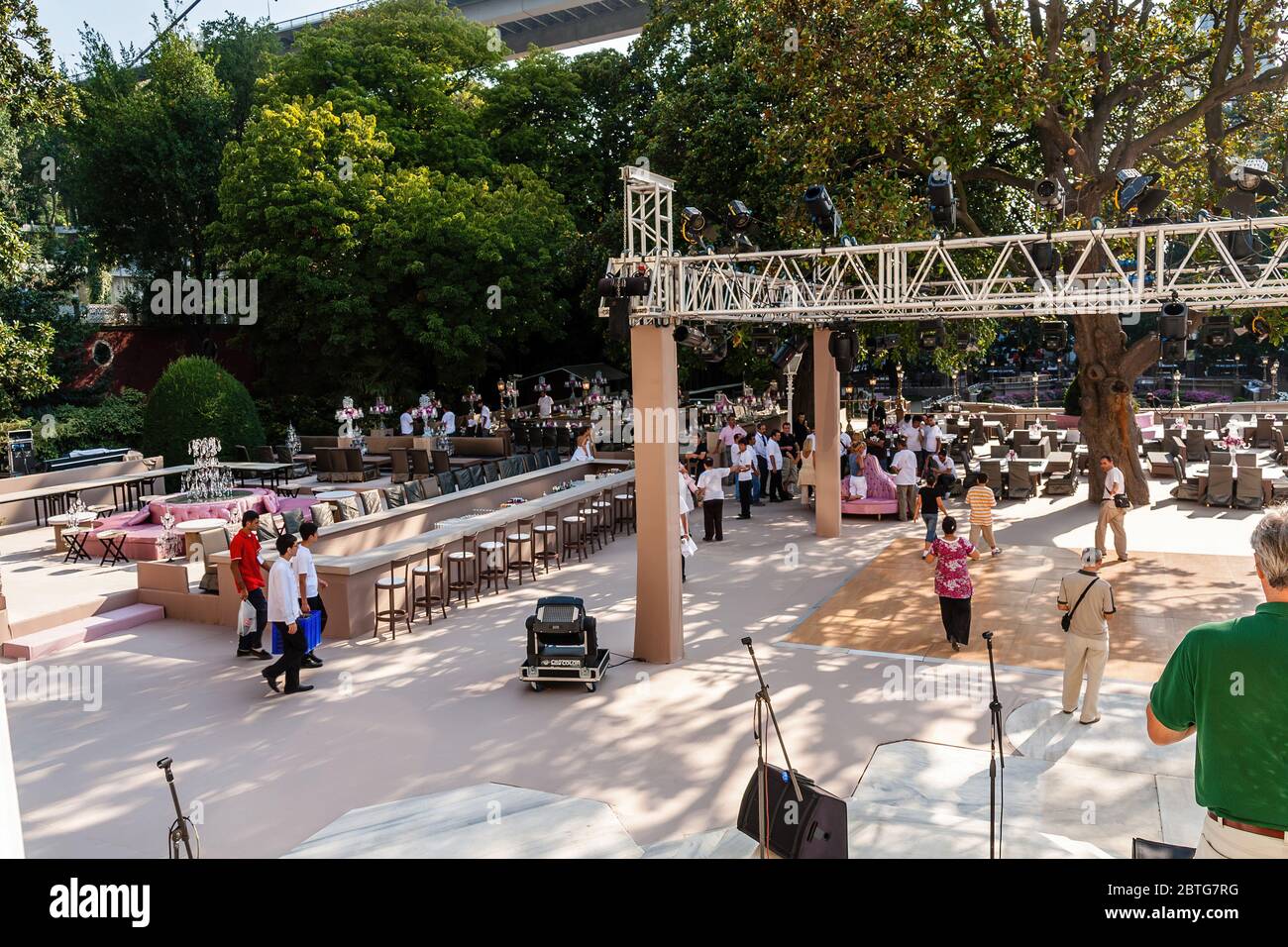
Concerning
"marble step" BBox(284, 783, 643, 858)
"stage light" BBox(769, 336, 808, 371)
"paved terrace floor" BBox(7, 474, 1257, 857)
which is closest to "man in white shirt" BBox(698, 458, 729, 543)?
"stage light" BBox(769, 336, 808, 371)

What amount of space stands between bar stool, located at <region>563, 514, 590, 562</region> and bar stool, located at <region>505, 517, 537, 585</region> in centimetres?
84

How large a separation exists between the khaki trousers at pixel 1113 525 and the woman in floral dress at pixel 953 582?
428 cm

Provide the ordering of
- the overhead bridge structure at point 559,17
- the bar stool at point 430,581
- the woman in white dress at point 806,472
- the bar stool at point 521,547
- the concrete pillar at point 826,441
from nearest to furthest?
the bar stool at point 430,581 < the bar stool at point 521,547 < the concrete pillar at point 826,441 < the woman in white dress at point 806,472 < the overhead bridge structure at point 559,17

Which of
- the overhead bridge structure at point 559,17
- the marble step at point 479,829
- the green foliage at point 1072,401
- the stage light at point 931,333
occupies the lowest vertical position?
the marble step at point 479,829

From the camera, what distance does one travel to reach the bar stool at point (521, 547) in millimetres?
15133

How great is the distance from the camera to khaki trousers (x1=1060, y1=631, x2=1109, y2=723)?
29.3 feet

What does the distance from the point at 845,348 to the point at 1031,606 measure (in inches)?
187

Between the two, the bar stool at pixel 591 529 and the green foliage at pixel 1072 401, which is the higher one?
the green foliage at pixel 1072 401

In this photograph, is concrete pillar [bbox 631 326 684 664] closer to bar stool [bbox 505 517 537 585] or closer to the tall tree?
bar stool [bbox 505 517 537 585]

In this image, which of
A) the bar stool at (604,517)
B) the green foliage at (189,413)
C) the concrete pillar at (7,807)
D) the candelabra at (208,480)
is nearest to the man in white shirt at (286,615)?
the concrete pillar at (7,807)

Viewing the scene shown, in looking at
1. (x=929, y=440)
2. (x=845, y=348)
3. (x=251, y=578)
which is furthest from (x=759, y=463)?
(x=251, y=578)

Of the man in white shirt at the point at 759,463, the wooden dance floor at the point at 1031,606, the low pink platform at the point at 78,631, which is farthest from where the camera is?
the man in white shirt at the point at 759,463

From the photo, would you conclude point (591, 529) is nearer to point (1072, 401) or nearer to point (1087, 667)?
point (1087, 667)

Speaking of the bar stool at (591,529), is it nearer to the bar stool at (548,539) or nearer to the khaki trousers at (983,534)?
the bar stool at (548,539)
